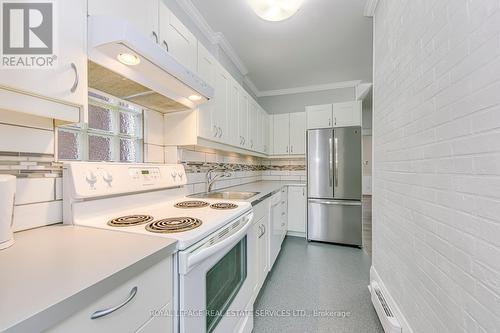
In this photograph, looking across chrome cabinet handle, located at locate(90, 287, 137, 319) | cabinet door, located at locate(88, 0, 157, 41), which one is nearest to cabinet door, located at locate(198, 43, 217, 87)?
cabinet door, located at locate(88, 0, 157, 41)

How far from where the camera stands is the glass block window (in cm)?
107

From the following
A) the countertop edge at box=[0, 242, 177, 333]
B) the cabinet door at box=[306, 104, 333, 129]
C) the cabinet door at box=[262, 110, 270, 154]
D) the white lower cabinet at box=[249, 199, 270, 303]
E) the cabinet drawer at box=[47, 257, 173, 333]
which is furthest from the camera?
the cabinet door at box=[262, 110, 270, 154]

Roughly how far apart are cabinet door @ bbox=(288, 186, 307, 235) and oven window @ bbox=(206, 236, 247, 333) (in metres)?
2.15

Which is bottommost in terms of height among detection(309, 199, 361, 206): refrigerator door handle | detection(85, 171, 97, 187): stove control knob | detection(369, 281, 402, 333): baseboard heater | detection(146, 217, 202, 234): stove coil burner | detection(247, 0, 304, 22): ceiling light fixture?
detection(369, 281, 402, 333): baseboard heater

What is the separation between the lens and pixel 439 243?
3.00 feet

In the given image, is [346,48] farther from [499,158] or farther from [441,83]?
[499,158]

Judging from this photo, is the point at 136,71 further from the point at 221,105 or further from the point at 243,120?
the point at 243,120

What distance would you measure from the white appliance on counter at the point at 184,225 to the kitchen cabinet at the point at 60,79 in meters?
0.32

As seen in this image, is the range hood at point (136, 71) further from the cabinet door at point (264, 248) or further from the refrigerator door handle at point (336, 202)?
the refrigerator door handle at point (336, 202)

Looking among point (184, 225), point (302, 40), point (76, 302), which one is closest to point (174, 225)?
point (184, 225)

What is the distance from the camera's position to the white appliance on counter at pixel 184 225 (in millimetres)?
777

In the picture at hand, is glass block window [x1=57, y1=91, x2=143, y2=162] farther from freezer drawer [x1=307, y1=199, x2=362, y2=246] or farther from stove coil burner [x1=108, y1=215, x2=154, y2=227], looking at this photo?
freezer drawer [x1=307, y1=199, x2=362, y2=246]

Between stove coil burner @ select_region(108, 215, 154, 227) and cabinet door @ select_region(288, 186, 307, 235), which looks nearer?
stove coil burner @ select_region(108, 215, 154, 227)

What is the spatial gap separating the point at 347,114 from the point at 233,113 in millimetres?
1965
